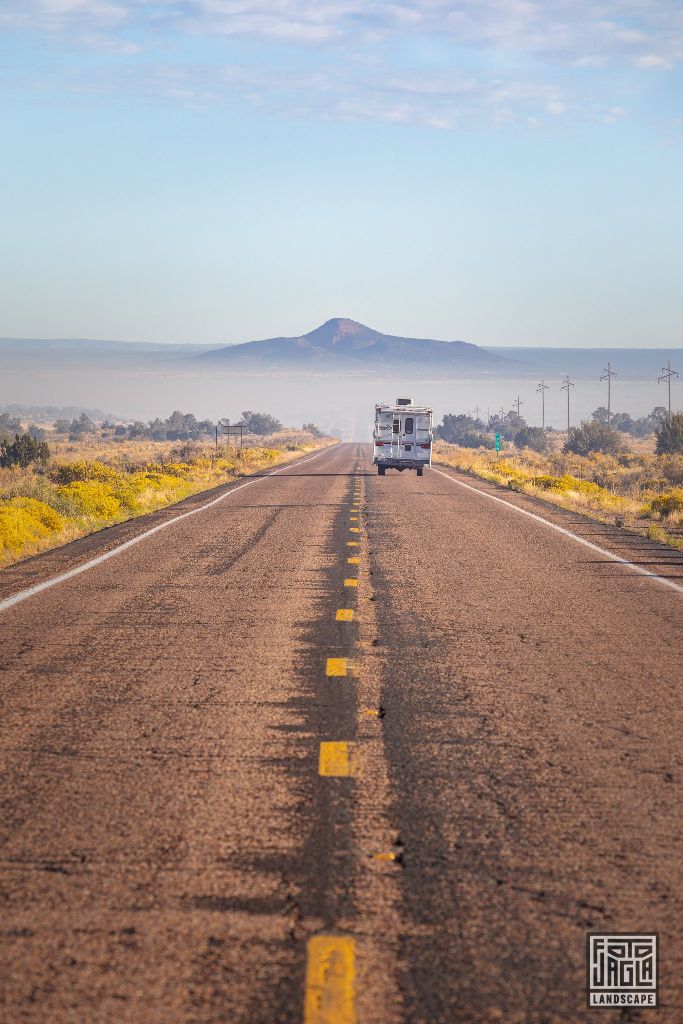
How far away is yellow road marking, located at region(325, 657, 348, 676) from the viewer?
8.48 meters

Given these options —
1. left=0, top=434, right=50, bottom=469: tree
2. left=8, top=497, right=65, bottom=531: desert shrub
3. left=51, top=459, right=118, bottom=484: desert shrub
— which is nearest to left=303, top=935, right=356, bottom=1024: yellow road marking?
left=8, top=497, right=65, bottom=531: desert shrub

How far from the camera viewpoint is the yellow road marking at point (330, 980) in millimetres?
3705

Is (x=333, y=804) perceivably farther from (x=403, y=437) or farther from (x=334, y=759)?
(x=403, y=437)

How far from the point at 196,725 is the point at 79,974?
3099 millimetres

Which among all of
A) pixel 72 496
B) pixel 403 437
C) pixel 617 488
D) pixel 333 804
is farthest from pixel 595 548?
pixel 617 488

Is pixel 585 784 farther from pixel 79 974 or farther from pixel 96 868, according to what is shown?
pixel 79 974

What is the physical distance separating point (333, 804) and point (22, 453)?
51.6 m

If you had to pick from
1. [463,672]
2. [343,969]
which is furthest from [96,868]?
[463,672]

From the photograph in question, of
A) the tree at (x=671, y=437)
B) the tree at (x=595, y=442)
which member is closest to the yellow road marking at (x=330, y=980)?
the tree at (x=671, y=437)

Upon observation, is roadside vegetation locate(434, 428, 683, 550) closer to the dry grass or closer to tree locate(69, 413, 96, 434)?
the dry grass

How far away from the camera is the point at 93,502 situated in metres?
25.0

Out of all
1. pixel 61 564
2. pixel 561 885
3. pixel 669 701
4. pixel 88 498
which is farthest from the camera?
pixel 88 498

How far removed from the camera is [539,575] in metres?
14.3

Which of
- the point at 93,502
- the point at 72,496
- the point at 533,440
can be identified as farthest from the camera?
the point at 533,440
